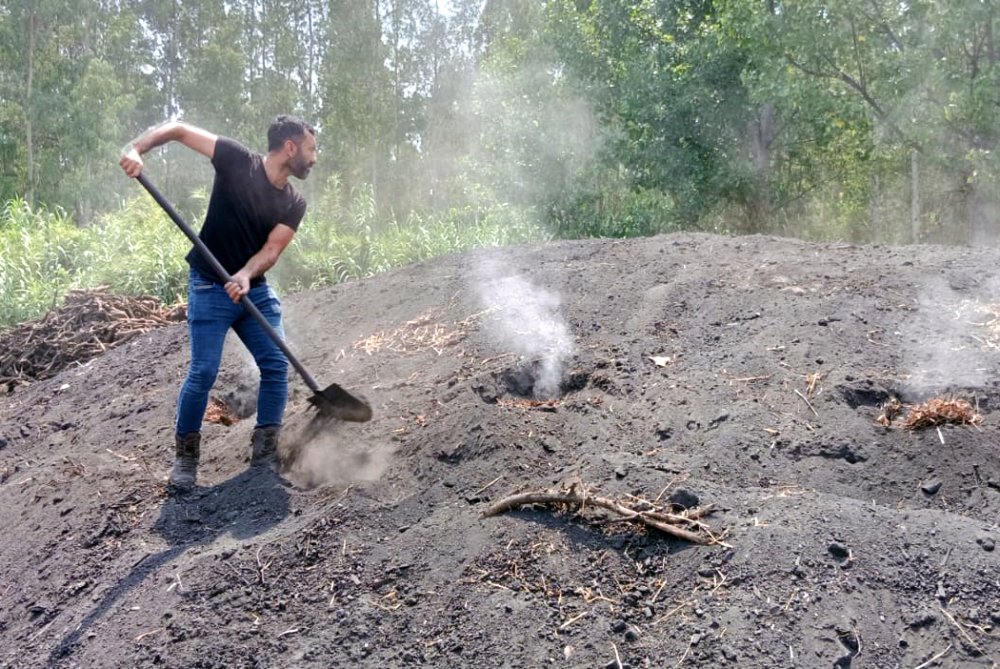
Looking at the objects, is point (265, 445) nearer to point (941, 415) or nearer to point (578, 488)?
point (578, 488)

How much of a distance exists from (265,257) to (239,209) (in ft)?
0.84

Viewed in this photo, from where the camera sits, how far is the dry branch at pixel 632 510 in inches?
139

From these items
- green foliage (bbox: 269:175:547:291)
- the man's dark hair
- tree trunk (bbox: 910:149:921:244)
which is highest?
the man's dark hair

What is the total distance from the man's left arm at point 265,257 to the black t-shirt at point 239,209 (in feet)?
0.16

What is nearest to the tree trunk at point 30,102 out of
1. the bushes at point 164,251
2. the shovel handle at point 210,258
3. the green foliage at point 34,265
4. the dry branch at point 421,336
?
the green foliage at point 34,265

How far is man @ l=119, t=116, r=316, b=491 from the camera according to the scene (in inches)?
181

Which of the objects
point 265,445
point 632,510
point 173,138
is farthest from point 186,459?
point 632,510

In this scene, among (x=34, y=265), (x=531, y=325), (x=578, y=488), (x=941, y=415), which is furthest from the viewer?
(x=34, y=265)

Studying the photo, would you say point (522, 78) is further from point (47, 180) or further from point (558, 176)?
point (47, 180)

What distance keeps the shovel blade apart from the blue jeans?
0.64 ft

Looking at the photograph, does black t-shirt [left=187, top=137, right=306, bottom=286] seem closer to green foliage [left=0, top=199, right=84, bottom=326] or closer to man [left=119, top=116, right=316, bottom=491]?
man [left=119, top=116, right=316, bottom=491]

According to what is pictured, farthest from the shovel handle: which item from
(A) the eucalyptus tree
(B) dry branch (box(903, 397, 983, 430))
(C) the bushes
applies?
(A) the eucalyptus tree

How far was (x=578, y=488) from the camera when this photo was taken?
3.77 meters

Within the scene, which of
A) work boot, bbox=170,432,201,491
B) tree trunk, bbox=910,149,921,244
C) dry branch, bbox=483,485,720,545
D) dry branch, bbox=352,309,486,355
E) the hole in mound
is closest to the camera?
dry branch, bbox=483,485,720,545
